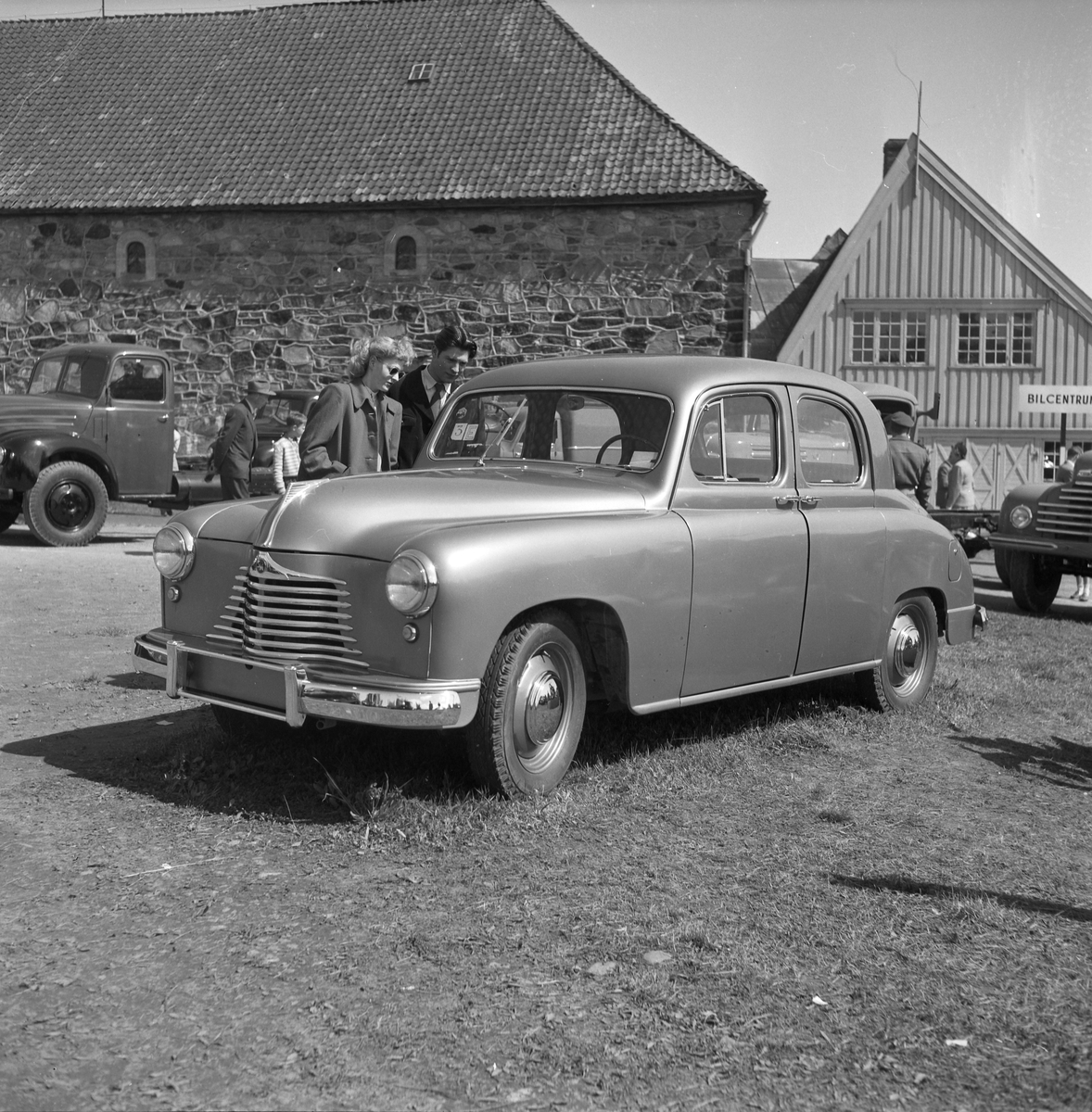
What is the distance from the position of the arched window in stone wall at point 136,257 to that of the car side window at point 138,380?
37.1 feet

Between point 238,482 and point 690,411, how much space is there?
857cm

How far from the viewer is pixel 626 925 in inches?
144

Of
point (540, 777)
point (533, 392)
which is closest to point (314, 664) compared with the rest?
point (540, 777)

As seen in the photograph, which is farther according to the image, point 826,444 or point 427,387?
point 427,387

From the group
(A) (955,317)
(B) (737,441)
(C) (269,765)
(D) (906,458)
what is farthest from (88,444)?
(A) (955,317)

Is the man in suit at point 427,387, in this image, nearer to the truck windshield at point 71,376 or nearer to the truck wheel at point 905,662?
the truck wheel at point 905,662

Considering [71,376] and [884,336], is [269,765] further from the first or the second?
[884,336]

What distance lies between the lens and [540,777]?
15.6 feet

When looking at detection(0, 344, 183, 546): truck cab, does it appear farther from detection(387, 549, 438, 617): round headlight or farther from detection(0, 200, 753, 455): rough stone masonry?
detection(387, 549, 438, 617): round headlight

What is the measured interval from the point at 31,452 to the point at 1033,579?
9649 mm

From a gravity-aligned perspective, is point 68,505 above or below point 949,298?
below

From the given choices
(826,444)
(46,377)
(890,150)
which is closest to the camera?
(826,444)

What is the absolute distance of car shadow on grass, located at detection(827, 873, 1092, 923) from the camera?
153 inches

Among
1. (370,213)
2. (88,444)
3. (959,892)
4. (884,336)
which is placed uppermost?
(370,213)
